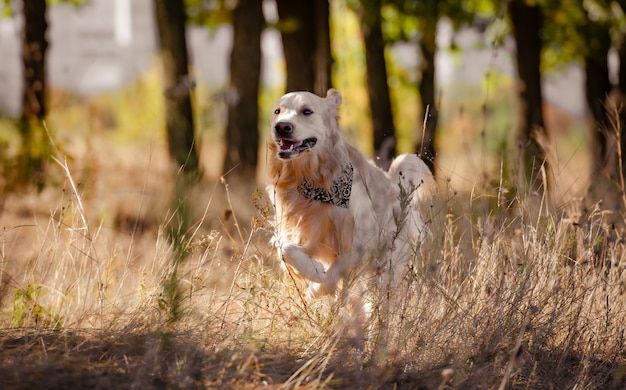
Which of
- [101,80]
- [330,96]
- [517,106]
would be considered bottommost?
[101,80]

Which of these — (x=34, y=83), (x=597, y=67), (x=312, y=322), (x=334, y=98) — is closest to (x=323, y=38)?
(x=34, y=83)

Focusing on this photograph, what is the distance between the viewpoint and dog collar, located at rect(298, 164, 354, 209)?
5.61 metres

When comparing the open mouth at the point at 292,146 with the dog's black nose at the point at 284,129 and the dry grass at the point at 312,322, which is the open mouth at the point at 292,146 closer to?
the dog's black nose at the point at 284,129

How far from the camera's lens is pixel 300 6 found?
43.3ft

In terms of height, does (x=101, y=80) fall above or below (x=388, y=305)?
below

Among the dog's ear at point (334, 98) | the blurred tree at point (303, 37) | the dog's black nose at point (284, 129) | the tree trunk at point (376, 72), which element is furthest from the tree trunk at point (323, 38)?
the dog's black nose at point (284, 129)

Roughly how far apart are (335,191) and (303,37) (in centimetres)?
794

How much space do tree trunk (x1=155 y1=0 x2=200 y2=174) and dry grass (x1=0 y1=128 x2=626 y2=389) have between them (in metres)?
5.92

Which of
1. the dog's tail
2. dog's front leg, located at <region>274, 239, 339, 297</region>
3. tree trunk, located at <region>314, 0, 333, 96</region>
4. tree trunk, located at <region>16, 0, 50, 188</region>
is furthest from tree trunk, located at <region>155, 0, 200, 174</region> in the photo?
dog's front leg, located at <region>274, 239, 339, 297</region>

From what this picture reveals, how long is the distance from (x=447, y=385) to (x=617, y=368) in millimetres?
1102

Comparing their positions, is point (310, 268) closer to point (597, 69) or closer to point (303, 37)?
point (303, 37)

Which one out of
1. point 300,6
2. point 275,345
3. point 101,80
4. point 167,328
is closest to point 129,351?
point 167,328

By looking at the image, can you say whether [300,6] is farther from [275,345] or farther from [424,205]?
[275,345]

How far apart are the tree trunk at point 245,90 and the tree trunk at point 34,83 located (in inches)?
91.7
